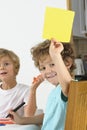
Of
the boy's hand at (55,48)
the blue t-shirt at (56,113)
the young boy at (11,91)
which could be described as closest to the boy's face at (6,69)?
the young boy at (11,91)

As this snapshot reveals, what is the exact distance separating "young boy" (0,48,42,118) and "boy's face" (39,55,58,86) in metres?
0.27

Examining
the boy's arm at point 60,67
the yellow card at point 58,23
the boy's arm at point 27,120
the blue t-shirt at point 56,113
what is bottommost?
the boy's arm at point 27,120

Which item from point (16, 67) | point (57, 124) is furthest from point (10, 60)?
point (57, 124)

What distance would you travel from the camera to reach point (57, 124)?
80 centimetres

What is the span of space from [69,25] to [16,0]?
3.96 feet

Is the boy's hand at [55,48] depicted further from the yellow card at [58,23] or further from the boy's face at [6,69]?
the boy's face at [6,69]

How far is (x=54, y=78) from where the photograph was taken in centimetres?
95

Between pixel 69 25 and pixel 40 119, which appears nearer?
pixel 69 25

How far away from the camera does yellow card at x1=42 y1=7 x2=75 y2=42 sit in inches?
23.3

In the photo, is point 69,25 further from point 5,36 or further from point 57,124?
point 5,36

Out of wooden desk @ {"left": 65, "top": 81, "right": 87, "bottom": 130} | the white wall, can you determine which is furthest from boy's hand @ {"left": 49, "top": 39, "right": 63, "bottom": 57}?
the white wall

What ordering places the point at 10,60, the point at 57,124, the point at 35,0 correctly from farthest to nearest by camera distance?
the point at 35,0
the point at 10,60
the point at 57,124

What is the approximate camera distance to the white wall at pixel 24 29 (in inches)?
66.3

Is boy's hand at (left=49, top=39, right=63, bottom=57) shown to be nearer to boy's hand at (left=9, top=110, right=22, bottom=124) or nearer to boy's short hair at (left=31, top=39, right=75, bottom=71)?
boy's short hair at (left=31, top=39, right=75, bottom=71)
